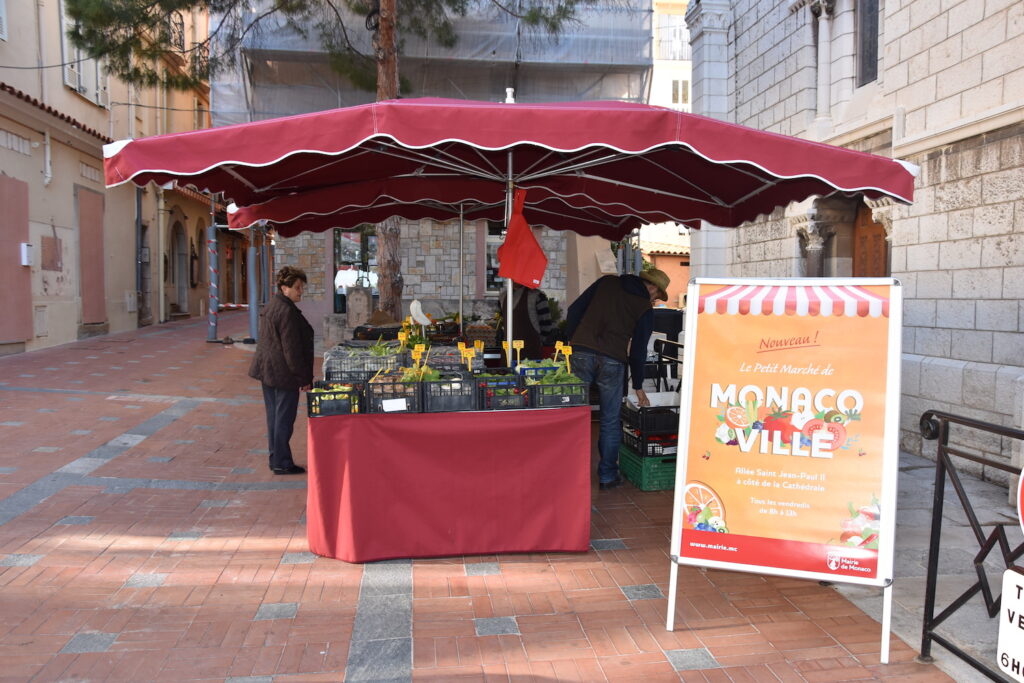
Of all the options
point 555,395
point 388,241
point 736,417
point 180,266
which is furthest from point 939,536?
point 180,266

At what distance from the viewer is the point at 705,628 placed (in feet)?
11.7

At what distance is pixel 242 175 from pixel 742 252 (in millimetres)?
8218

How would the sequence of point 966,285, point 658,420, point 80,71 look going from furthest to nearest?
point 80,71, point 966,285, point 658,420

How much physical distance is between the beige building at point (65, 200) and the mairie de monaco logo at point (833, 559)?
13235 millimetres

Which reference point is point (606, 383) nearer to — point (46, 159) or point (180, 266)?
point (46, 159)

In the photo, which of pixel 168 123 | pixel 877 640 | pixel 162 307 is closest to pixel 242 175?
pixel 877 640

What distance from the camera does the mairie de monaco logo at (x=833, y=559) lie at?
332 cm

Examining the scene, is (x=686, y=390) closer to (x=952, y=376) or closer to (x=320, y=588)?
(x=320, y=588)

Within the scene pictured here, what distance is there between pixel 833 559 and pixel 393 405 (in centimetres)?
239

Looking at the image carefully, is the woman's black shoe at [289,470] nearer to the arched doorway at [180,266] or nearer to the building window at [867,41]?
the building window at [867,41]

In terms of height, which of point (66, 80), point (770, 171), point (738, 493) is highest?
point (66, 80)

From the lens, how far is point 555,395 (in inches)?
172

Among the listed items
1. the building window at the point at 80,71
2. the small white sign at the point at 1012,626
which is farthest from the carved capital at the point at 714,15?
the small white sign at the point at 1012,626

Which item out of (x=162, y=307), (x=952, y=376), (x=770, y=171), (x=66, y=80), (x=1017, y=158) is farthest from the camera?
(x=162, y=307)
